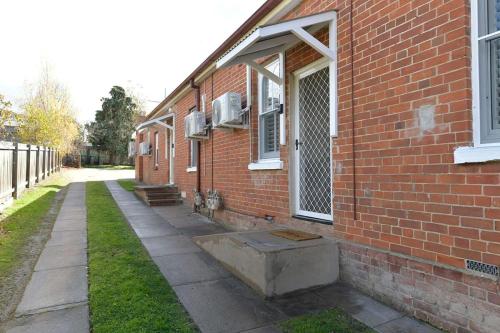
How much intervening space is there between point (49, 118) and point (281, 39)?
23.3 meters

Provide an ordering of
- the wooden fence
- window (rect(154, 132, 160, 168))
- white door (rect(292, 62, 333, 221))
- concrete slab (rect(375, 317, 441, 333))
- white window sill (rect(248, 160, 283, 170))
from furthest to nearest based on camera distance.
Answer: window (rect(154, 132, 160, 168)), the wooden fence, white window sill (rect(248, 160, 283, 170)), white door (rect(292, 62, 333, 221)), concrete slab (rect(375, 317, 441, 333))

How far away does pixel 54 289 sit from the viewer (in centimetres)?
403

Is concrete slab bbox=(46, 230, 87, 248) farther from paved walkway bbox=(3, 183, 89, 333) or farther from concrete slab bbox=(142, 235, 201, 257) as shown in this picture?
concrete slab bbox=(142, 235, 201, 257)

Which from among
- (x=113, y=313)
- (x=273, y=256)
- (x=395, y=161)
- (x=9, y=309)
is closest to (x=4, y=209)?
(x=9, y=309)

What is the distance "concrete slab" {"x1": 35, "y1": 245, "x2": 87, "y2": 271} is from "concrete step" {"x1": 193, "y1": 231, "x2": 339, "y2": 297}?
241 centimetres

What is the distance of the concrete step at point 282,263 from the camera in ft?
12.2

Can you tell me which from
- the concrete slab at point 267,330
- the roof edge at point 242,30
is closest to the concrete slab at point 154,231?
the roof edge at point 242,30

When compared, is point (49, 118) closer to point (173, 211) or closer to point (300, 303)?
point (173, 211)

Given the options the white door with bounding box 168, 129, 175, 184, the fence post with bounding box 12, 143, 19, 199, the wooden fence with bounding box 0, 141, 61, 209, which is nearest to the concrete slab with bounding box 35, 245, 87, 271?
the wooden fence with bounding box 0, 141, 61, 209

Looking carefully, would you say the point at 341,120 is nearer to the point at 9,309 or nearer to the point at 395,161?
the point at 395,161

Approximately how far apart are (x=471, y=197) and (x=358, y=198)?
4.18 ft

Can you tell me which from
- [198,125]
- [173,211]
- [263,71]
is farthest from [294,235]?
[173,211]

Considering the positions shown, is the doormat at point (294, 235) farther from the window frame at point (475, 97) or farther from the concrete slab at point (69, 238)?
the concrete slab at point (69, 238)

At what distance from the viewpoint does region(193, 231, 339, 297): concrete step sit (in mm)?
3727
